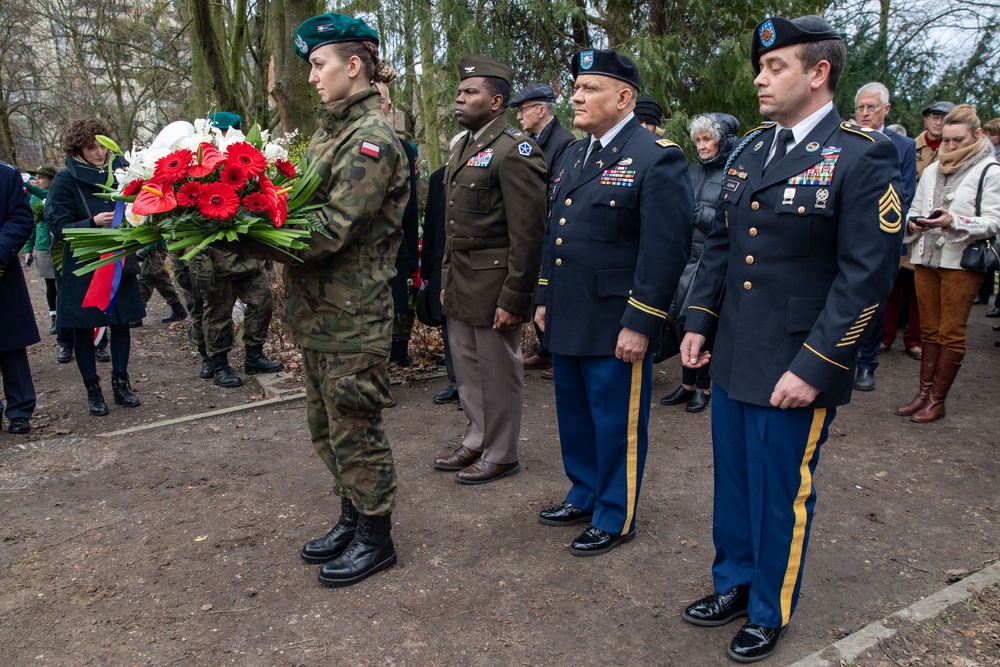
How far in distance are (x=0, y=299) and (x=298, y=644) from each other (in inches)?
149

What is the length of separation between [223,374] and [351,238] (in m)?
4.17

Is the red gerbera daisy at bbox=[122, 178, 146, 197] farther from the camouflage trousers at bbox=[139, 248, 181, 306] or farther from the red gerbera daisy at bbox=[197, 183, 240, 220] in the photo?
the camouflage trousers at bbox=[139, 248, 181, 306]

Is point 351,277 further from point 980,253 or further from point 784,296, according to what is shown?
point 980,253

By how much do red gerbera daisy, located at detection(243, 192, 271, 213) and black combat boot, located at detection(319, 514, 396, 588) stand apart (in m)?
1.42

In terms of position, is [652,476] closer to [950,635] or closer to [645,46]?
[950,635]

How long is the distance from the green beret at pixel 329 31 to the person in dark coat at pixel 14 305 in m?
3.30

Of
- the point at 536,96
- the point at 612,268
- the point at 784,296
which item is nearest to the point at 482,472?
the point at 612,268

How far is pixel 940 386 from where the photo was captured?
528cm

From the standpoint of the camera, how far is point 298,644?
114 inches

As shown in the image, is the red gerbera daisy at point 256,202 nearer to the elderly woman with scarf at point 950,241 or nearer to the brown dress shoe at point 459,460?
the brown dress shoe at point 459,460

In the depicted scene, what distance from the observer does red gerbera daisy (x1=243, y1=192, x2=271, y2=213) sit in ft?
8.75

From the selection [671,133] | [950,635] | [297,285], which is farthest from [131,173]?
[671,133]

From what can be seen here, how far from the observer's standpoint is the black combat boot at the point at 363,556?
3.27 meters

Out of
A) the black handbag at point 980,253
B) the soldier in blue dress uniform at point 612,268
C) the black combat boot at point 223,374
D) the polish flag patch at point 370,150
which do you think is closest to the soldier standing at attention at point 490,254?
the soldier in blue dress uniform at point 612,268
